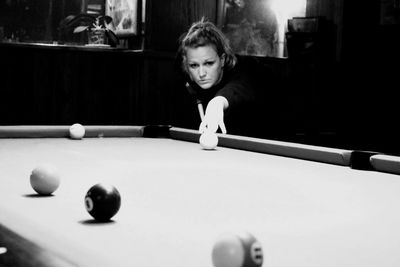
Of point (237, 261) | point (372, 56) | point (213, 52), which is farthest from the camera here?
point (372, 56)

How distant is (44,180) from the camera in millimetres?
1831

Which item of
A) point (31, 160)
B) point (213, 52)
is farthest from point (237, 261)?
point (213, 52)

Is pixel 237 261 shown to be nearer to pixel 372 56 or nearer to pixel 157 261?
pixel 157 261

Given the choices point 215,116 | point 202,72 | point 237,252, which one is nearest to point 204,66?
point 202,72

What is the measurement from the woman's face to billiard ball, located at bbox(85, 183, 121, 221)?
390 centimetres

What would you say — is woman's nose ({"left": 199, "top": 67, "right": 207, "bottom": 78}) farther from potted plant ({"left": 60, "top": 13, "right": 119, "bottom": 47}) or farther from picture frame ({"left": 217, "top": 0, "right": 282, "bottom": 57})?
potted plant ({"left": 60, "top": 13, "right": 119, "bottom": 47})

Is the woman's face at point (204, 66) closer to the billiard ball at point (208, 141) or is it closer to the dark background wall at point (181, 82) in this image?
the dark background wall at point (181, 82)

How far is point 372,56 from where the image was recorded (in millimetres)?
6180

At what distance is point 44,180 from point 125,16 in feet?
13.6

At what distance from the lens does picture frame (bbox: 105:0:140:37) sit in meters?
5.50

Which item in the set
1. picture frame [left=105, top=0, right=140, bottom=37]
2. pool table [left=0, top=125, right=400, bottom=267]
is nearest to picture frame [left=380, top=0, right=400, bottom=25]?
picture frame [left=105, top=0, right=140, bottom=37]

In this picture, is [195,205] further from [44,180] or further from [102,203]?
[44,180]

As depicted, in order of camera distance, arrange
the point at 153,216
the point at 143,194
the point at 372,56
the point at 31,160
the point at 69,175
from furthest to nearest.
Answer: the point at 372,56
the point at 31,160
the point at 69,175
the point at 143,194
the point at 153,216

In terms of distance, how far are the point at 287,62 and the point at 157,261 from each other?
526cm
